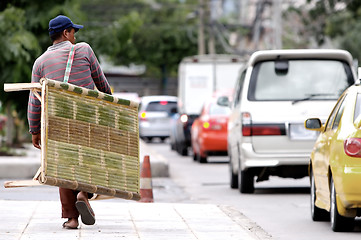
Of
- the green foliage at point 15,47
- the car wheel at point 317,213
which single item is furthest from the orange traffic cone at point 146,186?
the green foliage at point 15,47

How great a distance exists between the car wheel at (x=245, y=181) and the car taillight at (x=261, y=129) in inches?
24.1

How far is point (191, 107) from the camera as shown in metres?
31.4

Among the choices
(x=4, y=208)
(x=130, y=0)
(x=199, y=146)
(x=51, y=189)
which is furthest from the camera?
(x=130, y=0)

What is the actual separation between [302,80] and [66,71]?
21.0ft

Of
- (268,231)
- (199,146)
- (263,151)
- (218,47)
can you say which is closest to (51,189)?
(263,151)

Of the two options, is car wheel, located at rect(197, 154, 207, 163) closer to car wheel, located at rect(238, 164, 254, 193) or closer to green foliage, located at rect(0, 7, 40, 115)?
green foliage, located at rect(0, 7, 40, 115)

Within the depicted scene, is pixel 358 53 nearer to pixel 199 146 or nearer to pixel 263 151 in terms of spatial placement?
pixel 199 146

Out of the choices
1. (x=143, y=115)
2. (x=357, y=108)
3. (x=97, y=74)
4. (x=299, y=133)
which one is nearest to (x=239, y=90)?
(x=299, y=133)

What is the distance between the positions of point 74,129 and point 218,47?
59.3 meters

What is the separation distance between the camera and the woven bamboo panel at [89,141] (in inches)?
325

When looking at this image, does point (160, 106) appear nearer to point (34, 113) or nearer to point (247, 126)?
point (247, 126)

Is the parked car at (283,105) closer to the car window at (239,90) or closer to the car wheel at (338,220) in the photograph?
the car window at (239,90)

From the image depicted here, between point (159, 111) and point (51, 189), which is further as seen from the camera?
point (159, 111)

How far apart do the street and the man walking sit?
72.4 inches
